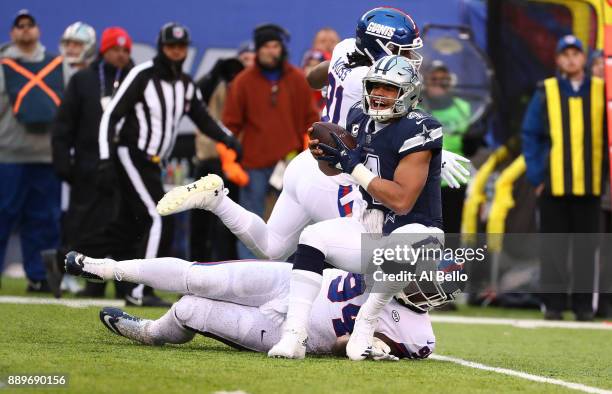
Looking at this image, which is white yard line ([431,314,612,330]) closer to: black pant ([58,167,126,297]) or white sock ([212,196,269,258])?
black pant ([58,167,126,297])

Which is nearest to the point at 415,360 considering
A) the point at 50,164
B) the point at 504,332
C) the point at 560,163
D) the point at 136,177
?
the point at 504,332

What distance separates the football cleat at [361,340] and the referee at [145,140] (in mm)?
3050

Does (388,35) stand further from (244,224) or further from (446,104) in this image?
(446,104)

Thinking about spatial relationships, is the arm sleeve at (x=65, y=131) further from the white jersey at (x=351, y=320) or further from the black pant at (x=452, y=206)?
the white jersey at (x=351, y=320)

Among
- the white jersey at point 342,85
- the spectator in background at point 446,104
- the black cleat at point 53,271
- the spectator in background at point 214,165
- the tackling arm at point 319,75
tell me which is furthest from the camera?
the spectator in background at point 446,104

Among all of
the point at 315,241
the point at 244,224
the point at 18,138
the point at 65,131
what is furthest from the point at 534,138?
the point at 315,241

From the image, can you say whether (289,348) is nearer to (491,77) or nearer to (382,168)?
(382,168)

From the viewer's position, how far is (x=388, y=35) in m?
6.36

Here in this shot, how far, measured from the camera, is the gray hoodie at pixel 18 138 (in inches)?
389

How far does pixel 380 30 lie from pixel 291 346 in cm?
179

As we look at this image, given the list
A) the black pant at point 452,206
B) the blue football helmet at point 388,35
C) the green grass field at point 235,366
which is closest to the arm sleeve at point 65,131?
the green grass field at point 235,366

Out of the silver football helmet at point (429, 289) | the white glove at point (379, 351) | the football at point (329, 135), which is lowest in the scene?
the white glove at point (379, 351)

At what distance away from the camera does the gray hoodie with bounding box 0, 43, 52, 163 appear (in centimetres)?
988

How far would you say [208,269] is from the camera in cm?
553
